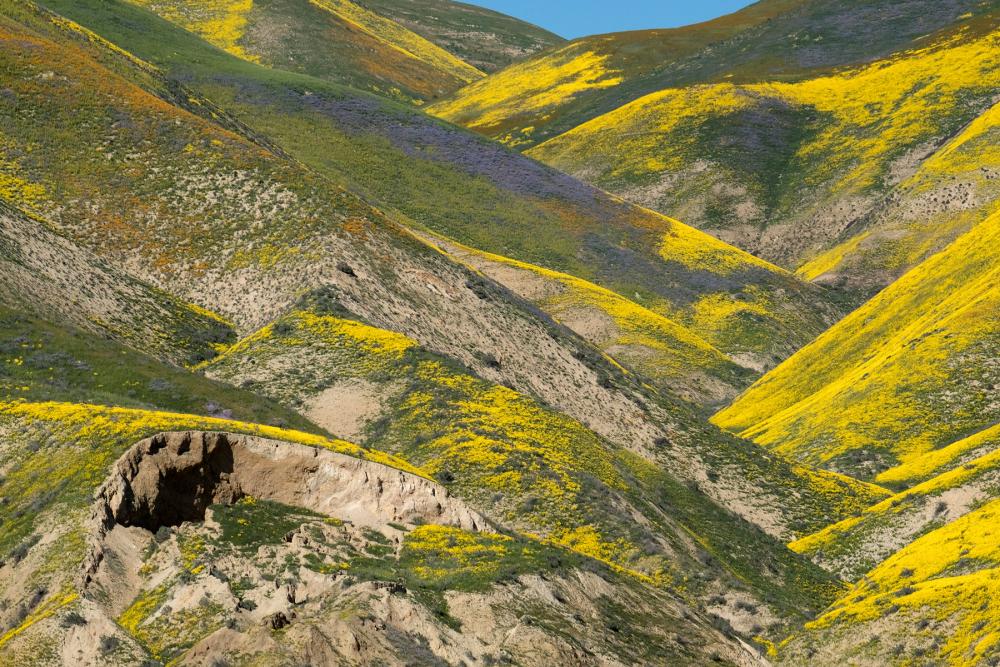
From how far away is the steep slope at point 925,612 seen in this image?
38656 millimetres

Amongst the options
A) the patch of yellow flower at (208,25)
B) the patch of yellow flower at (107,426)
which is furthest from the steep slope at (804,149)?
the patch of yellow flower at (107,426)

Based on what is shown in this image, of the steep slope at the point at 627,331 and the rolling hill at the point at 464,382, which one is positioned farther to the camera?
the steep slope at the point at 627,331

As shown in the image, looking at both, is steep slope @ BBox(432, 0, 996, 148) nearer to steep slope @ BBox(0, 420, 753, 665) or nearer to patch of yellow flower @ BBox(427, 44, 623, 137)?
patch of yellow flower @ BBox(427, 44, 623, 137)

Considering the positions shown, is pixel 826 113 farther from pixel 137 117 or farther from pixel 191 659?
pixel 191 659

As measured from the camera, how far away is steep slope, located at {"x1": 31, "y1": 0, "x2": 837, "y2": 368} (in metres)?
101

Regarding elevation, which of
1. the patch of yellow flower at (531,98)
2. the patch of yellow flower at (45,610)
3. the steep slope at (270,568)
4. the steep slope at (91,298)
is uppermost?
the patch of yellow flower at (531,98)

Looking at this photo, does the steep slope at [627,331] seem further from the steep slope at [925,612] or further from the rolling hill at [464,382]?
the steep slope at [925,612]

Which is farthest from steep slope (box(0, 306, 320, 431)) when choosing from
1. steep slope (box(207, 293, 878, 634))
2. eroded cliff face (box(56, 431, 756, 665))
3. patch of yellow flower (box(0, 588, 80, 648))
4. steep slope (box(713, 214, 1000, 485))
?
steep slope (box(713, 214, 1000, 485))

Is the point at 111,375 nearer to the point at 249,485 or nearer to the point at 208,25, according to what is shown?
the point at 249,485

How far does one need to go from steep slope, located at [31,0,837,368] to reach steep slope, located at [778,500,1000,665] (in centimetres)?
4631

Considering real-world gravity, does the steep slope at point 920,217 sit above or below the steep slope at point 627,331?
above

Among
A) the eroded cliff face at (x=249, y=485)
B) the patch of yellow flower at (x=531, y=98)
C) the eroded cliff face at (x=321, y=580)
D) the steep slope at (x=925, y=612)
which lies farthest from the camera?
the patch of yellow flower at (x=531, y=98)

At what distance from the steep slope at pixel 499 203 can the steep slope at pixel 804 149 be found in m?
11.5

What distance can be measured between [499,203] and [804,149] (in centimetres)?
4472
